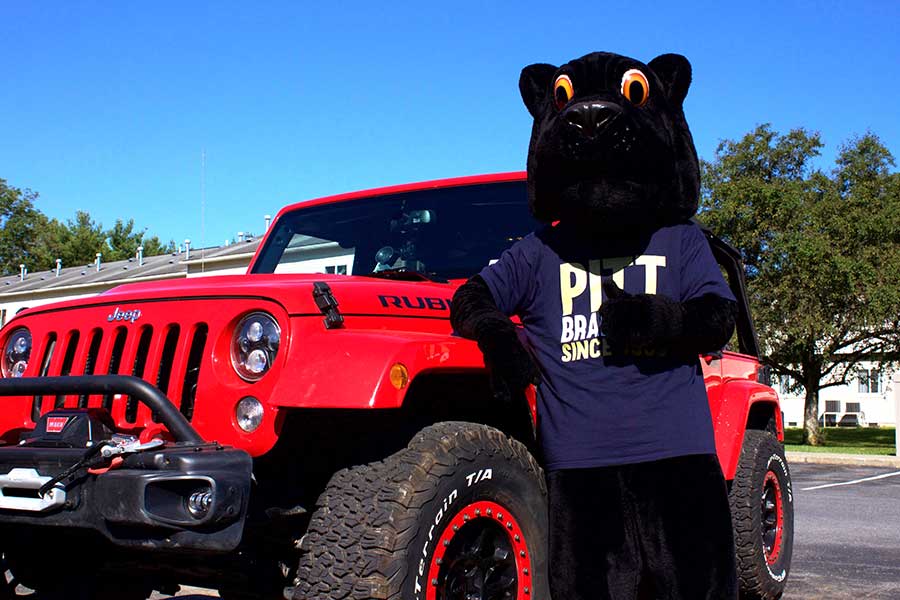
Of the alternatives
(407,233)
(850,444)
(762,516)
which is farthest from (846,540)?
(850,444)

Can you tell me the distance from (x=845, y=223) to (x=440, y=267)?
81.0ft

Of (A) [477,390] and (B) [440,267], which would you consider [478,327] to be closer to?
(A) [477,390]

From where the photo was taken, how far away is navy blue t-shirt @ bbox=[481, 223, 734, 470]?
10.0 ft

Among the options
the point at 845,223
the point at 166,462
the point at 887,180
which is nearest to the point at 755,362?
the point at 166,462

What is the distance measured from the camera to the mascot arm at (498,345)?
305 cm

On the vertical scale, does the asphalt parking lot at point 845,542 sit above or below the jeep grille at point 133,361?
below

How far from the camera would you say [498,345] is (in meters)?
3.06

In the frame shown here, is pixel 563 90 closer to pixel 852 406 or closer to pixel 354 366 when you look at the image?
pixel 354 366

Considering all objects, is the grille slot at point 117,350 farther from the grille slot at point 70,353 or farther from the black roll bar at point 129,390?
the black roll bar at point 129,390

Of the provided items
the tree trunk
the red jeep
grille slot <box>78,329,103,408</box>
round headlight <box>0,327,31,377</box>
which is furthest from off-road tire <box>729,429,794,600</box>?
the tree trunk

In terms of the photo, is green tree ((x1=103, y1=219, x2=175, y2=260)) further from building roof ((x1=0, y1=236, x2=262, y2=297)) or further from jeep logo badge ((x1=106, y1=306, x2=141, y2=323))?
jeep logo badge ((x1=106, y1=306, x2=141, y2=323))

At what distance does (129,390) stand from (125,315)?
67 centimetres

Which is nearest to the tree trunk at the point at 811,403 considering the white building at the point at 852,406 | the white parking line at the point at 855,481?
the white parking line at the point at 855,481

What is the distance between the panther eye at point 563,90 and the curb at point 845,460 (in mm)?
16651
